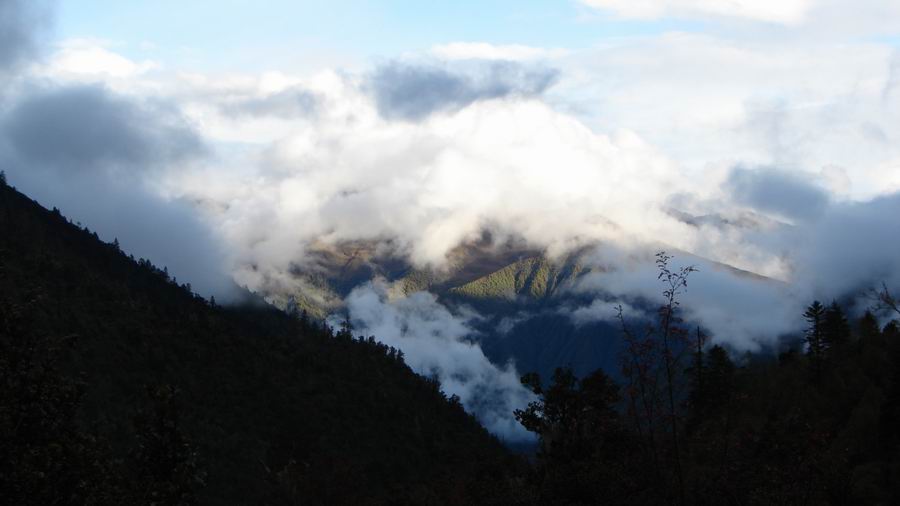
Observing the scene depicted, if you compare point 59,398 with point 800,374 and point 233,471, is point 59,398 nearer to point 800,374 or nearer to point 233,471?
point 800,374

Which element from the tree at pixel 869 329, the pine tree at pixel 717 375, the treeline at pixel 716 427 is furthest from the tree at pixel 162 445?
the tree at pixel 869 329

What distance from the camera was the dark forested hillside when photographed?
2266 centimetres

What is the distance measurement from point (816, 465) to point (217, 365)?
182 m

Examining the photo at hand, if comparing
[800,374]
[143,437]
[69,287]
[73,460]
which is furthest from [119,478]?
[69,287]

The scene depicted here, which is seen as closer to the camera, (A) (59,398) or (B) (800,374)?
(A) (59,398)

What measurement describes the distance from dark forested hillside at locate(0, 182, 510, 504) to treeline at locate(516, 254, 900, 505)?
706cm

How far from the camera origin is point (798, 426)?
28.0 m

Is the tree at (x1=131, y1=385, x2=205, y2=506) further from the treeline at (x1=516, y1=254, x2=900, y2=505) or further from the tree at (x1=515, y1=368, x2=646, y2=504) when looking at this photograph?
the tree at (x1=515, y1=368, x2=646, y2=504)

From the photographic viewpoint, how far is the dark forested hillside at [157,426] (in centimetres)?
2266

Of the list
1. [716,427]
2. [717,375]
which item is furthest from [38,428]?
[717,375]

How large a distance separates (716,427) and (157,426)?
46819 millimetres

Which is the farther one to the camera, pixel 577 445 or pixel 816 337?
pixel 816 337

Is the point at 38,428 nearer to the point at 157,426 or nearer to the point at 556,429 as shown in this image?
the point at 157,426

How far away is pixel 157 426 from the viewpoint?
129ft
